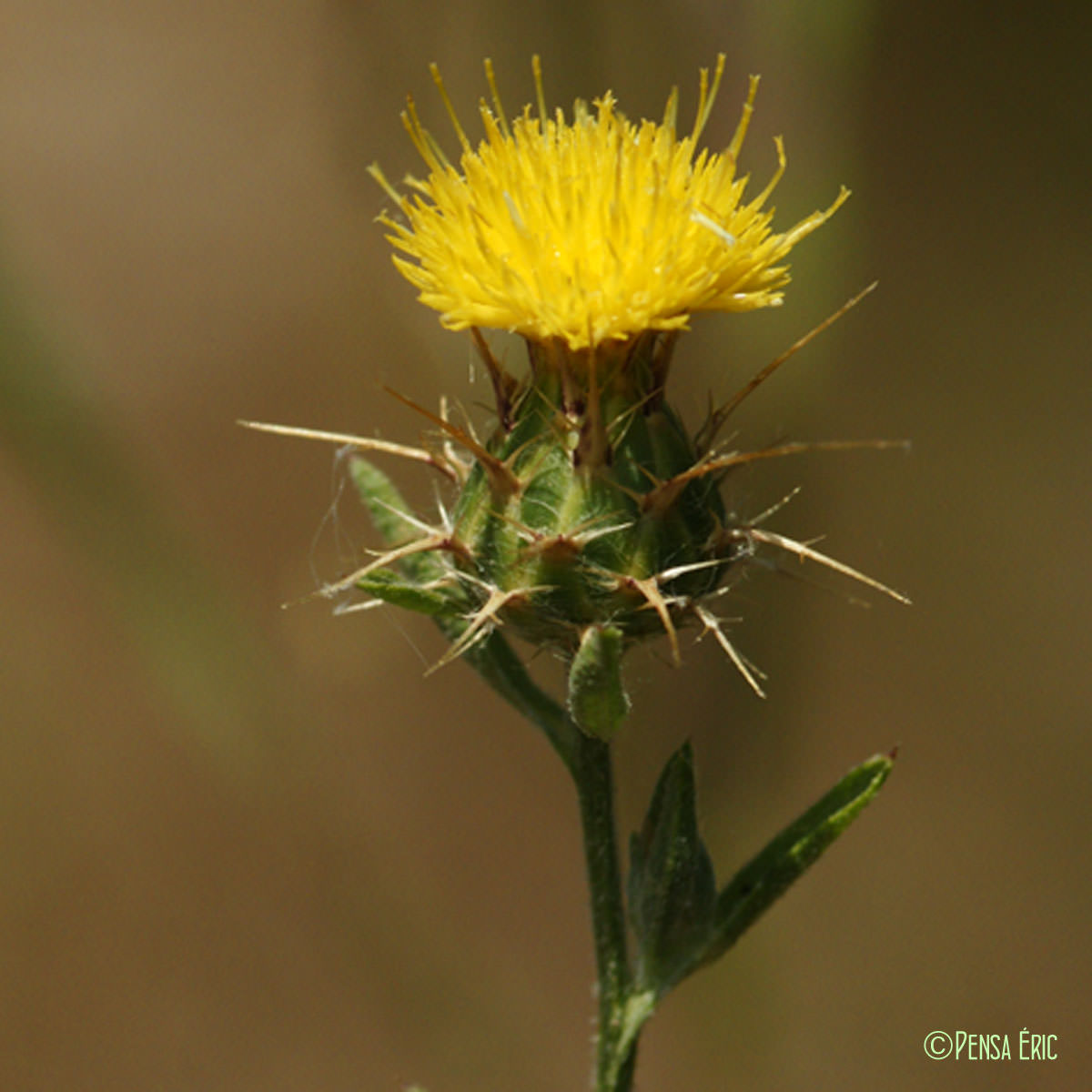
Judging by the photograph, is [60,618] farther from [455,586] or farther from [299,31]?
[455,586]

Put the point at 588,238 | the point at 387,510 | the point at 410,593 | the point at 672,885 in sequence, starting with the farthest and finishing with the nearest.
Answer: the point at 387,510, the point at 672,885, the point at 410,593, the point at 588,238

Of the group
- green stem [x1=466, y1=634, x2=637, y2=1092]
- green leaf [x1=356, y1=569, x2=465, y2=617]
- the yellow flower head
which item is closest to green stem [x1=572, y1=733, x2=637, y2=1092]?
green stem [x1=466, y1=634, x2=637, y2=1092]

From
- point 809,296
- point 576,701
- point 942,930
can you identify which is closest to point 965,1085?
point 942,930

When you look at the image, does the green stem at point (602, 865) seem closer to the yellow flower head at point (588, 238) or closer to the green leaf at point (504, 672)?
the green leaf at point (504, 672)

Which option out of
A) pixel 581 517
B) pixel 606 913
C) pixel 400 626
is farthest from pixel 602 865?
pixel 400 626

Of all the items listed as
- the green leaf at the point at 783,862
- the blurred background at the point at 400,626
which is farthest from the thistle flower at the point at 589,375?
the blurred background at the point at 400,626

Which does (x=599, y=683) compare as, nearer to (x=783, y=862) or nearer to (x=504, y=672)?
(x=504, y=672)
